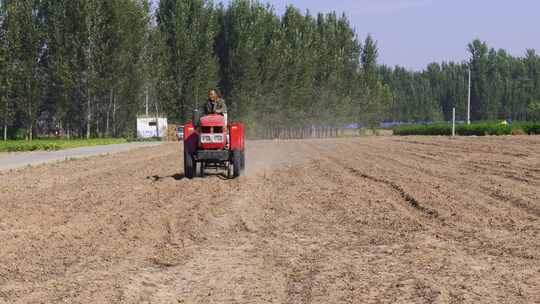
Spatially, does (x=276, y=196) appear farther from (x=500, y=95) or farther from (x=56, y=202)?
(x=500, y=95)

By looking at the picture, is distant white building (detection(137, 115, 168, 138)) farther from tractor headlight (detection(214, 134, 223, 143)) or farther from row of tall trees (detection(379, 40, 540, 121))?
row of tall trees (detection(379, 40, 540, 121))

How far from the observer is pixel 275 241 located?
7805 mm

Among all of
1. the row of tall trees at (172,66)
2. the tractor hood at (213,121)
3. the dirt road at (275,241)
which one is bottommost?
the dirt road at (275,241)

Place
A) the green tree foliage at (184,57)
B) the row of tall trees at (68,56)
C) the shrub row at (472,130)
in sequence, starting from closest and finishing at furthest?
the shrub row at (472,130) → the row of tall trees at (68,56) → the green tree foliage at (184,57)

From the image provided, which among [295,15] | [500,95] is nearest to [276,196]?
[295,15]

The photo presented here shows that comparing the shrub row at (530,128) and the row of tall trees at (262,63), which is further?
the row of tall trees at (262,63)

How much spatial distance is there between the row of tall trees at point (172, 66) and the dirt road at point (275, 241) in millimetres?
38052

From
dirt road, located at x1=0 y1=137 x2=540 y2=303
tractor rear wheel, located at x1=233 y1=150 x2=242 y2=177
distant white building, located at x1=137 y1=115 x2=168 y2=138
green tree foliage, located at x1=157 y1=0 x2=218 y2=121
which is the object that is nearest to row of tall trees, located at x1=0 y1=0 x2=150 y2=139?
distant white building, located at x1=137 y1=115 x2=168 y2=138

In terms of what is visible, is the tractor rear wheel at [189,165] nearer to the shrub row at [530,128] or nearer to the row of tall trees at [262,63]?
the shrub row at [530,128]

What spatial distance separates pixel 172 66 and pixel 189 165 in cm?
4332

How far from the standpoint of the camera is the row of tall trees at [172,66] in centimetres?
5050

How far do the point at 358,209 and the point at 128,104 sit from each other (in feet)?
157

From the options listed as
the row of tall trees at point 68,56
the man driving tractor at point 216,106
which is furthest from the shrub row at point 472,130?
the man driving tractor at point 216,106

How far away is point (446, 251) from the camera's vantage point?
22.9 feet
